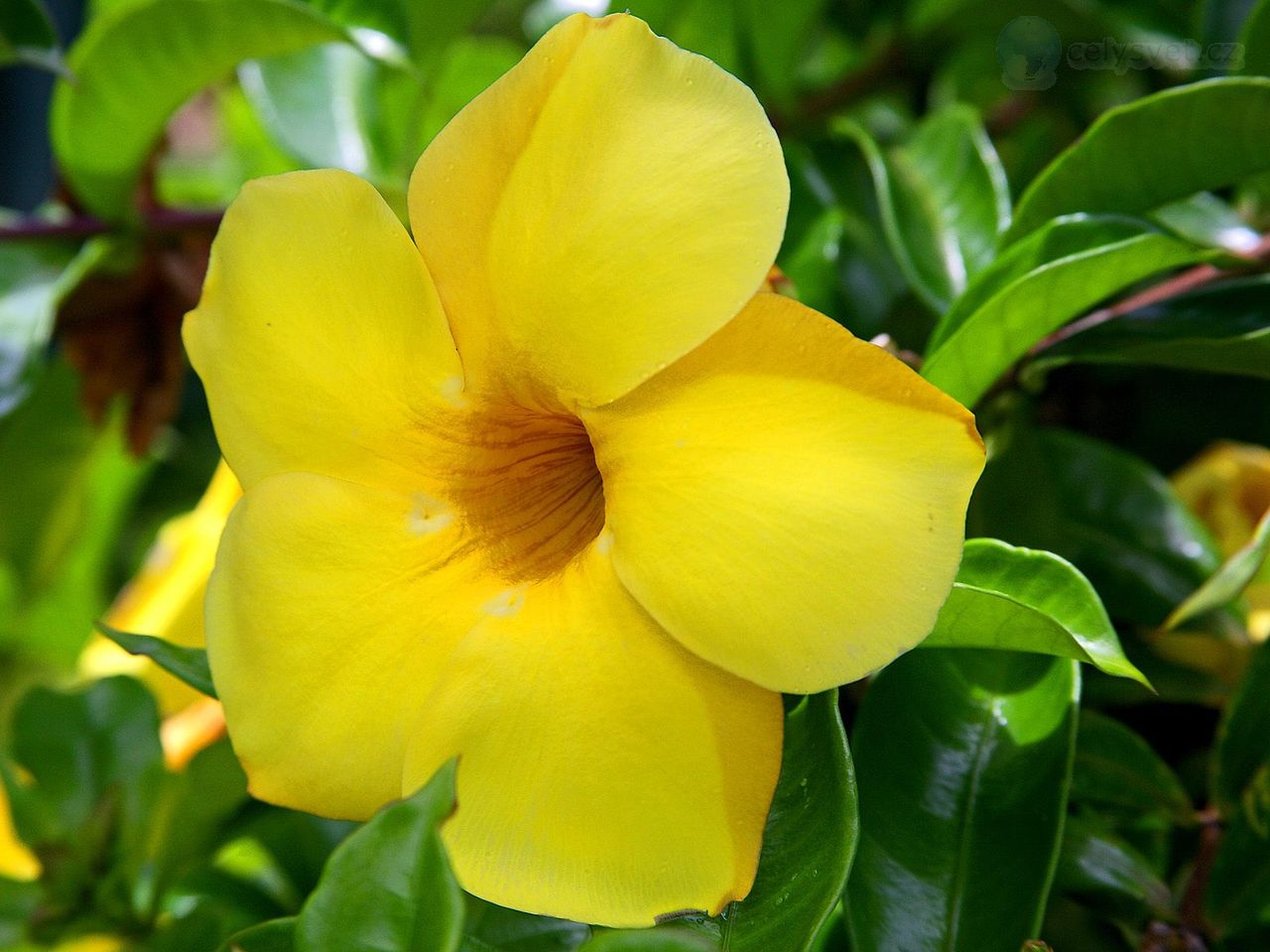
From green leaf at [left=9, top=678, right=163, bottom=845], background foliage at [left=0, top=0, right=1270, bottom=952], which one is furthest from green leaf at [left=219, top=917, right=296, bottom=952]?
green leaf at [left=9, top=678, right=163, bottom=845]

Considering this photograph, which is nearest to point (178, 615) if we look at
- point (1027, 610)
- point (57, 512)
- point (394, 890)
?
point (57, 512)

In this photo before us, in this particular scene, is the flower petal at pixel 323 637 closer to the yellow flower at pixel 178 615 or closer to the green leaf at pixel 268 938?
the green leaf at pixel 268 938

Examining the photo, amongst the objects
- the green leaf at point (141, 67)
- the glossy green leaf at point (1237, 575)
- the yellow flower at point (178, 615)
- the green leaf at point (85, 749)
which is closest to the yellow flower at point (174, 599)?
the yellow flower at point (178, 615)

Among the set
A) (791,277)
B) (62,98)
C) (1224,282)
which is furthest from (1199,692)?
(62,98)

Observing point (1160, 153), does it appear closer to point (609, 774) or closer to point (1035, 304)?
point (1035, 304)

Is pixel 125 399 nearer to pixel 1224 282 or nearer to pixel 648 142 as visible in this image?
pixel 648 142
